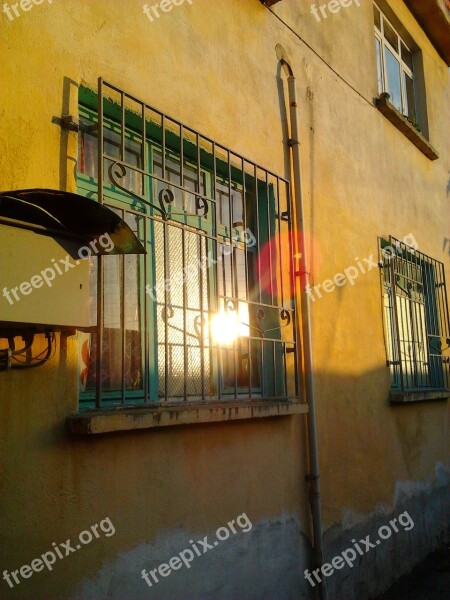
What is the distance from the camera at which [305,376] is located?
4090mm

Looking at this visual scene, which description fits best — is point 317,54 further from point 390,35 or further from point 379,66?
point 390,35

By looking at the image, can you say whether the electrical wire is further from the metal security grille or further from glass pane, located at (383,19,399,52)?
glass pane, located at (383,19,399,52)

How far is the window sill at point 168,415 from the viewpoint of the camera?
248 centimetres

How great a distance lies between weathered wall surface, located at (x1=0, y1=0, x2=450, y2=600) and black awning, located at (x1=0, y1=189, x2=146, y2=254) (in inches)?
9.0

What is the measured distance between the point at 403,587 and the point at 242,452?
8.20 feet

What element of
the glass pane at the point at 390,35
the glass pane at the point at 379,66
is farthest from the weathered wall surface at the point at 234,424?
the glass pane at the point at 390,35

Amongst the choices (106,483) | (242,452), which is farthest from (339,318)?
(106,483)

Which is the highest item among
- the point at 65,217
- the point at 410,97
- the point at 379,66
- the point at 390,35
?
the point at 390,35

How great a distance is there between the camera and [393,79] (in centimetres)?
701

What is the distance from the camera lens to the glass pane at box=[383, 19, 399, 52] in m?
6.93

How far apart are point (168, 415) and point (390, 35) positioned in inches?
234

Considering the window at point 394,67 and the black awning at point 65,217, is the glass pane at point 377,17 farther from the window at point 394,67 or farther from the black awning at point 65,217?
the black awning at point 65,217

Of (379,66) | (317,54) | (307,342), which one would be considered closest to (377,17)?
(379,66)

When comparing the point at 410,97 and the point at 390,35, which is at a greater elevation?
the point at 390,35
